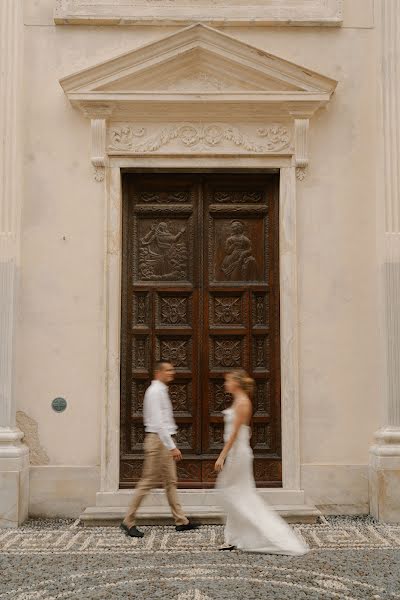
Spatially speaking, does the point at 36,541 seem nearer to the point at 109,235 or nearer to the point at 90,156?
the point at 109,235

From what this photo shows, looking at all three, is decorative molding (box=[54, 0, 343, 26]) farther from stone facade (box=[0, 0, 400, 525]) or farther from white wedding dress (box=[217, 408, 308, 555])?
white wedding dress (box=[217, 408, 308, 555])

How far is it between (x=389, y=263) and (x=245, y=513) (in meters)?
3.31

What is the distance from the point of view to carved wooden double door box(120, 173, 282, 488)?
30.3ft

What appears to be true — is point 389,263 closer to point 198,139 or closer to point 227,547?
point 198,139

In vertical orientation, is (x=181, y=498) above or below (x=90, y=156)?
below

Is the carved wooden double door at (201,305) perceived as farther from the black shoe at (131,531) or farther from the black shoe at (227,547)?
the black shoe at (227,547)

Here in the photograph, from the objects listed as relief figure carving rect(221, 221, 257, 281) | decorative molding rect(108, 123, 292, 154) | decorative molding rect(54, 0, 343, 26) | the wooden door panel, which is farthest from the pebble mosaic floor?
decorative molding rect(54, 0, 343, 26)

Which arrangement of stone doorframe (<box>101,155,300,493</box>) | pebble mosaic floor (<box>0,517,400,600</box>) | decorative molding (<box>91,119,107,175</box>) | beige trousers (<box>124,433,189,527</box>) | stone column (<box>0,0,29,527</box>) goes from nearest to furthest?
pebble mosaic floor (<box>0,517,400,600</box>) → beige trousers (<box>124,433,189,527</box>) → stone column (<box>0,0,29,527</box>) → stone doorframe (<box>101,155,300,493</box>) → decorative molding (<box>91,119,107,175</box>)

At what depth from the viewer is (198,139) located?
920cm

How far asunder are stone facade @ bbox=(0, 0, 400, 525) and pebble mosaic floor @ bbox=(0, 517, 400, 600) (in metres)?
0.97

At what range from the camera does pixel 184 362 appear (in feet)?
30.5

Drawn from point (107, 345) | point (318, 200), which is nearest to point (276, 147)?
point (318, 200)

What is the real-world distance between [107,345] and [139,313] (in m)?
0.56

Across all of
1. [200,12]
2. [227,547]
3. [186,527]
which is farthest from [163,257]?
[227,547]
